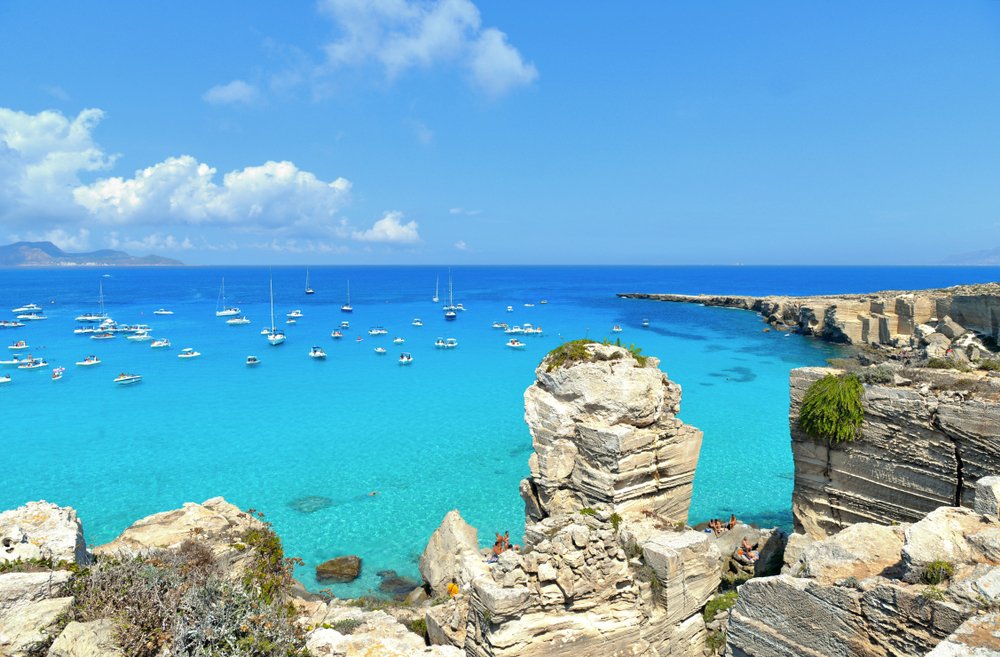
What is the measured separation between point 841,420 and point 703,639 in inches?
198

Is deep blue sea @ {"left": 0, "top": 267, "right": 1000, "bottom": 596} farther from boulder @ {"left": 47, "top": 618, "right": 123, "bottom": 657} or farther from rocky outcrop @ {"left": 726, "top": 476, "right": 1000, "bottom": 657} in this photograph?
rocky outcrop @ {"left": 726, "top": 476, "right": 1000, "bottom": 657}

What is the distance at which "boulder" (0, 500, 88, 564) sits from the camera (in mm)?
6688

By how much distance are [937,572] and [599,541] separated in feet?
13.4

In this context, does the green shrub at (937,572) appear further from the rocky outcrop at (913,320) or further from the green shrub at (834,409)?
the rocky outcrop at (913,320)

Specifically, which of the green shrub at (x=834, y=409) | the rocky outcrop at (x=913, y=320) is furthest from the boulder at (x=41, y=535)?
the rocky outcrop at (x=913, y=320)

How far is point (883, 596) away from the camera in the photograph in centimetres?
555

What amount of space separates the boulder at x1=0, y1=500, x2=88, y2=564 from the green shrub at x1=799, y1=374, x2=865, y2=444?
12.7 m

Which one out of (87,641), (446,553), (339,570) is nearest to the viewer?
(87,641)

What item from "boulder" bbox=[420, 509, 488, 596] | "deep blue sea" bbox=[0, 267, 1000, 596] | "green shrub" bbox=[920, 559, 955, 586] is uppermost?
"green shrub" bbox=[920, 559, 955, 586]

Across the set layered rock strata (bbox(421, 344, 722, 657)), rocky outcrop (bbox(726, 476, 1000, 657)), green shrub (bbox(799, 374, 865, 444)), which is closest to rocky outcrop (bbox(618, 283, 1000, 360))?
green shrub (bbox(799, 374, 865, 444))

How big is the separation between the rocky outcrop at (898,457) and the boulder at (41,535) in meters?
12.8

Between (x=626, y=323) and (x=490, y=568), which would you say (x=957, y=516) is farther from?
(x=626, y=323)

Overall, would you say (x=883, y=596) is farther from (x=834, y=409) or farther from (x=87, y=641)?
(x=87, y=641)

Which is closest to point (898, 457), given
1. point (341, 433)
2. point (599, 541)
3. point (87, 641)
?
point (599, 541)
